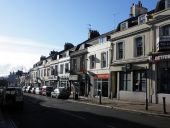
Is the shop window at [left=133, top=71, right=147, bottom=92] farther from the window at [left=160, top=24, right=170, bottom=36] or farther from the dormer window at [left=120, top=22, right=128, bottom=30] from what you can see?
the dormer window at [left=120, top=22, right=128, bottom=30]

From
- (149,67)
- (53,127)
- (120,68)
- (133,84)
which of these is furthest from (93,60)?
(53,127)

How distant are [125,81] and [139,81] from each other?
2902 mm

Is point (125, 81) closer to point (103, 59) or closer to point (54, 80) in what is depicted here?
point (103, 59)

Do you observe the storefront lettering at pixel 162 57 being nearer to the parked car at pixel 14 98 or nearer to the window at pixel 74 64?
the parked car at pixel 14 98

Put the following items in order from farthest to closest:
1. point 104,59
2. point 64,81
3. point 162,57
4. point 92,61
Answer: point 64,81 < point 92,61 < point 104,59 < point 162,57

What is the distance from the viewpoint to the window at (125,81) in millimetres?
33781

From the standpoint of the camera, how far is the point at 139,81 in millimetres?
31891

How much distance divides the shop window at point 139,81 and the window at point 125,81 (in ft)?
3.32

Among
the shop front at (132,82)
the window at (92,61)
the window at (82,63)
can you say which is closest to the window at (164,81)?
the shop front at (132,82)

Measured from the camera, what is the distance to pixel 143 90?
31.2 meters

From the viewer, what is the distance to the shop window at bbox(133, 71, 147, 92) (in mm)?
31281

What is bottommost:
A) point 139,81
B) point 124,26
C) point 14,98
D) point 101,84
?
point 14,98

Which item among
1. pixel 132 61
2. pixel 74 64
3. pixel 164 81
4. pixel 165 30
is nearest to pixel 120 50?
pixel 132 61

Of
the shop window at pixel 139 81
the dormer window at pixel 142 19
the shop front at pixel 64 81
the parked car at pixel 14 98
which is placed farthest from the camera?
the shop front at pixel 64 81
